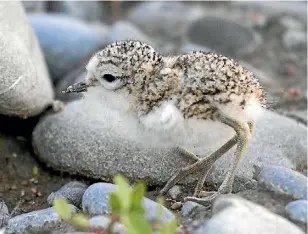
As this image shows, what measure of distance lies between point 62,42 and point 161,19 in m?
1.11

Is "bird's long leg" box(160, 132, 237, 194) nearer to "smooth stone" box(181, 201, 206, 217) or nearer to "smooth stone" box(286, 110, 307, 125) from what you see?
"smooth stone" box(181, 201, 206, 217)

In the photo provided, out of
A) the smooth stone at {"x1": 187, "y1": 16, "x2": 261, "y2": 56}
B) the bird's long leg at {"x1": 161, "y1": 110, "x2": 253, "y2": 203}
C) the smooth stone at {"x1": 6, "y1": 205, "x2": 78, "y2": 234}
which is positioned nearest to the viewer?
the smooth stone at {"x1": 6, "y1": 205, "x2": 78, "y2": 234}

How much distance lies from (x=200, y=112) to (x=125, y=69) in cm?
32

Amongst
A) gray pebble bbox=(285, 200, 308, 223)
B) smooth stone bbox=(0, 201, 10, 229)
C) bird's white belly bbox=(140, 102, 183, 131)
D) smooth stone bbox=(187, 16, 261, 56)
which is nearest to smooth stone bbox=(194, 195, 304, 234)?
gray pebble bbox=(285, 200, 308, 223)

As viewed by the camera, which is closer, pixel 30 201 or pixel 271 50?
pixel 30 201

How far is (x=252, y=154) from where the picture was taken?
2.98 metres

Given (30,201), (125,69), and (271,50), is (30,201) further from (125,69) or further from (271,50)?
(271,50)

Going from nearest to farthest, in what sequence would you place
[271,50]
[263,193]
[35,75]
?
[263,193], [35,75], [271,50]

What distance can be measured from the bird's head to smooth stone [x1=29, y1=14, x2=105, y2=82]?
5.96 ft

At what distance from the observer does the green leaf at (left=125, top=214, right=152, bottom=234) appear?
1803 mm

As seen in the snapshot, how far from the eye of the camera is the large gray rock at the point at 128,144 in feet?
8.64

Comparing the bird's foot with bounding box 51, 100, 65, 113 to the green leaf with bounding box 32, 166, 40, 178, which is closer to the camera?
the green leaf with bounding box 32, 166, 40, 178

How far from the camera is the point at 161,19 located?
521cm

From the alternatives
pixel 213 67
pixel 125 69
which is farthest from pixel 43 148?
pixel 213 67
